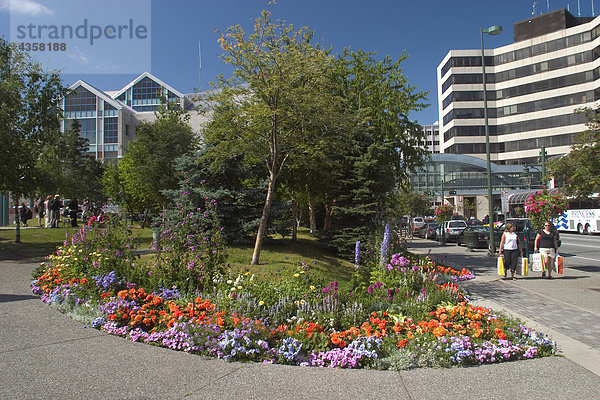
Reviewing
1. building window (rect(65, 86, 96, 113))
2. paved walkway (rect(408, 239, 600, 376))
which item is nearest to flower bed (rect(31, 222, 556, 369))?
paved walkway (rect(408, 239, 600, 376))

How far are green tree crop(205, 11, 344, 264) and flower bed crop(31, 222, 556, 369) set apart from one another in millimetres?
4601

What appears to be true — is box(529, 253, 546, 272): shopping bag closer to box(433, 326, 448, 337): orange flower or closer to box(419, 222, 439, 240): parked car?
box(433, 326, 448, 337): orange flower

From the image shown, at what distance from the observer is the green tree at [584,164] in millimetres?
11945

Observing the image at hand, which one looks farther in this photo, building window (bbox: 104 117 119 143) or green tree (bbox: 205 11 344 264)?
building window (bbox: 104 117 119 143)

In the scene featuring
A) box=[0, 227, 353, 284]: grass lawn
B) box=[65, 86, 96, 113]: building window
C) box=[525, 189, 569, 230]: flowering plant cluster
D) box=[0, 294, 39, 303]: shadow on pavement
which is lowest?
box=[0, 294, 39, 303]: shadow on pavement

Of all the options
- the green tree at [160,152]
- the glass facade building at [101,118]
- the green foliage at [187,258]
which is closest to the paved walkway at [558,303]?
the green foliage at [187,258]

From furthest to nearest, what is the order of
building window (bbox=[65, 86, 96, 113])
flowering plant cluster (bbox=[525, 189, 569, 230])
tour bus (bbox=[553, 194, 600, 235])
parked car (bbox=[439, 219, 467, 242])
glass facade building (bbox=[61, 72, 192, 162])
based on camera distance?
building window (bbox=[65, 86, 96, 113]), glass facade building (bbox=[61, 72, 192, 162]), tour bus (bbox=[553, 194, 600, 235]), parked car (bbox=[439, 219, 467, 242]), flowering plant cluster (bbox=[525, 189, 569, 230])

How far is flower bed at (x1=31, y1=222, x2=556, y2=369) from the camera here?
→ 472 centimetres

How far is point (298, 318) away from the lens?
18.4 feet

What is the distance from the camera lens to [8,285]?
835 cm

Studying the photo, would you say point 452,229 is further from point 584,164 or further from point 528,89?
point 528,89

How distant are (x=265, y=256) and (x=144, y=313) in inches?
271

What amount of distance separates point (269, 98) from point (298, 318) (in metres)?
7.05

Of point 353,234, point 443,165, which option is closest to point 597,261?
point 353,234
